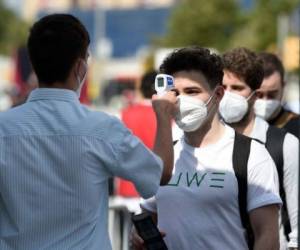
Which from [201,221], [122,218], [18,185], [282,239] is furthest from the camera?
[122,218]

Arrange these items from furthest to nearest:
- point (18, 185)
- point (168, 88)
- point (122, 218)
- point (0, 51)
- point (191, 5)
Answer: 1. point (0, 51)
2. point (191, 5)
3. point (122, 218)
4. point (168, 88)
5. point (18, 185)

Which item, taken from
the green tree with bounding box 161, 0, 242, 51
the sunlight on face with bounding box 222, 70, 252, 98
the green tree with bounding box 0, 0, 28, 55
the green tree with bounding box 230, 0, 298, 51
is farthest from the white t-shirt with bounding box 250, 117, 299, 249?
the green tree with bounding box 0, 0, 28, 55

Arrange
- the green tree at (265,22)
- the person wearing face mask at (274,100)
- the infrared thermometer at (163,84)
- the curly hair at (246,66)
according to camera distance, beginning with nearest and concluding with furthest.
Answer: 1. the infrared thermometer at (163,84)
2. the curly hair at (246,66)
3. the person wearing face mask at (274,100)
4. the green tree at (265,22)

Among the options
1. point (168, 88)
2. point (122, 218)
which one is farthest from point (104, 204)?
point (122, 218)

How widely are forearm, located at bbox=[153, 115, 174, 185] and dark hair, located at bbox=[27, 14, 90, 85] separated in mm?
398

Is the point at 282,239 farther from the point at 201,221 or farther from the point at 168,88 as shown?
the point at 168,88

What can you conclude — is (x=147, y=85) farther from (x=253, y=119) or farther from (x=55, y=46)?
(x=55, y=46)

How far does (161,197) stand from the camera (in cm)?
434

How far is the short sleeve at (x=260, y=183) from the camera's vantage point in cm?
421

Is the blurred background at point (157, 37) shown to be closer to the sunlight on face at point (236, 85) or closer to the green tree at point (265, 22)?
the green tree at point (265, 22)

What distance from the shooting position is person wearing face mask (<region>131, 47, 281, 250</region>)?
4227 mm

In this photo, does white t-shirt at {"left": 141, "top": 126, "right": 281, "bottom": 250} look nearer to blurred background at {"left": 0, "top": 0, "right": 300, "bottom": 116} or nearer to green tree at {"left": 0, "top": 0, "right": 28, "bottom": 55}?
blurred background at {"left": 0, "top": 0, "right": 300, "bottom": 116}

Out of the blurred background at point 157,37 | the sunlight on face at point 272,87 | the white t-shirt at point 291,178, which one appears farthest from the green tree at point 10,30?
the white t-shirt at point 291,178

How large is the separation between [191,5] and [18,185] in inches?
1680
